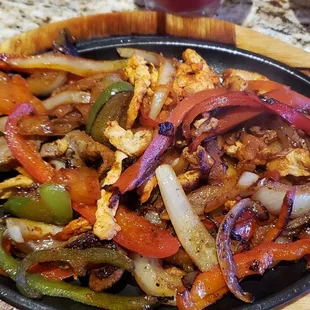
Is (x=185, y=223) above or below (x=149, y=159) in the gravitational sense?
below

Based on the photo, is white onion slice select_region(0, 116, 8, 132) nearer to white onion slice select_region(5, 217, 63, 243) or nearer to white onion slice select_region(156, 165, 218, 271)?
white onion slice select_region(5, 217, 63, 243)

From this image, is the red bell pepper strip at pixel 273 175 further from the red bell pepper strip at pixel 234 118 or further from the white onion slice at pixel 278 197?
the red bell pepper strip at pixel 234 118

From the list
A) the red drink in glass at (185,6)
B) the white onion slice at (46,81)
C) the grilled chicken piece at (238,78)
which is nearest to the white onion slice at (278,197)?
the grilled chicken piece at (238,78)

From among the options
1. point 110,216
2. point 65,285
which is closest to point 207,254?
point 110,216

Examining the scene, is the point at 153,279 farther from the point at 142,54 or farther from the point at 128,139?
the point at 142,54

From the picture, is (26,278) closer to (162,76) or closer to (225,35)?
(162,76)

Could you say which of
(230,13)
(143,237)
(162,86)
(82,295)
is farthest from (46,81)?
(230,13)
